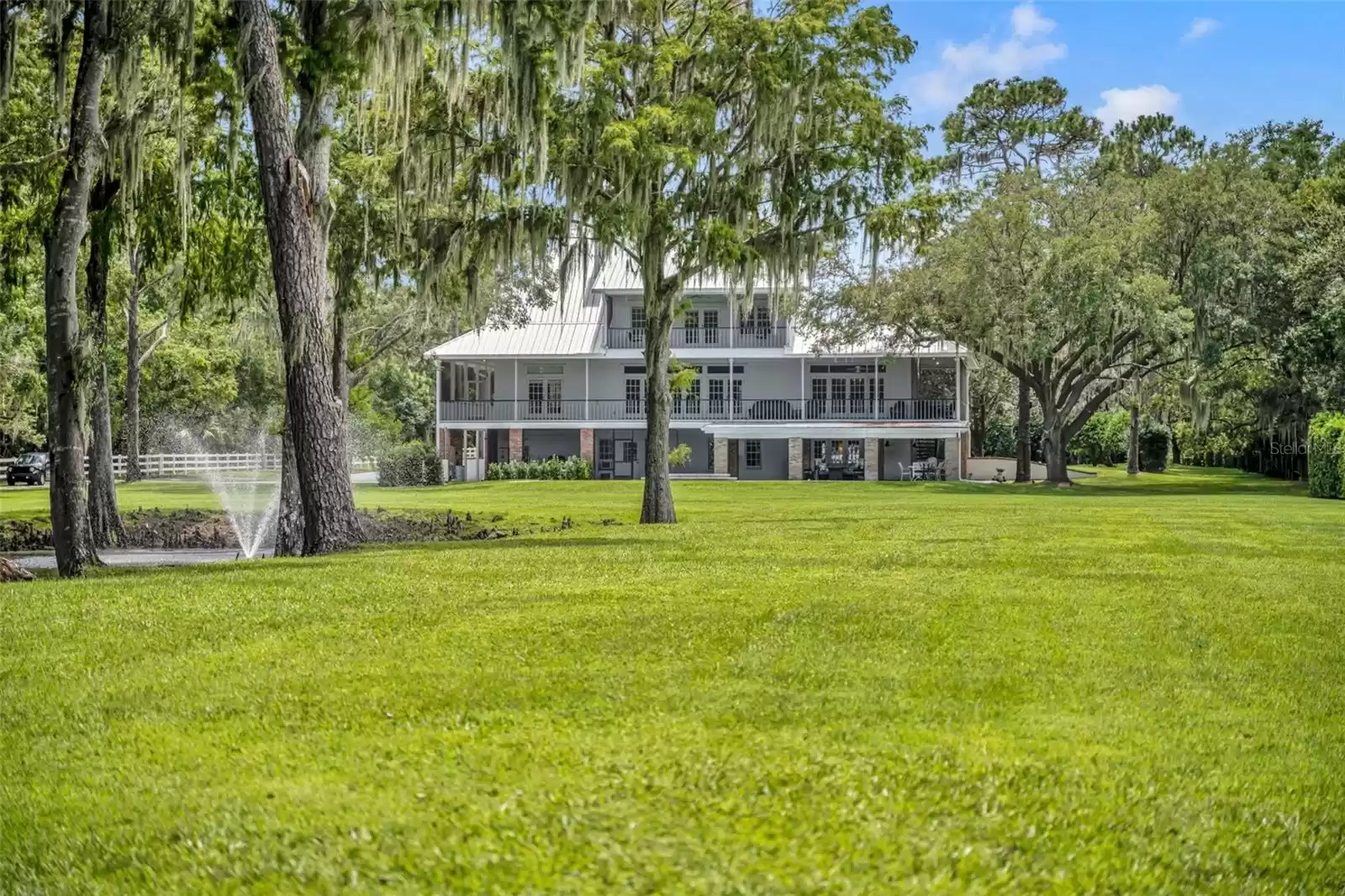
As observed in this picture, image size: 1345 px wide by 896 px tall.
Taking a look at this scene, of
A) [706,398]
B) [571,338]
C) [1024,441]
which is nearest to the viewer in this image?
[1024,441]

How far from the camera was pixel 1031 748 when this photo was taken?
502cm

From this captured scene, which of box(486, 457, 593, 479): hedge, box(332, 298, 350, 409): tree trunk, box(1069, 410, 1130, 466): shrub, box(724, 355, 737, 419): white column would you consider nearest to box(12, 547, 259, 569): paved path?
box(332, 298, 350, 409): tree trunk

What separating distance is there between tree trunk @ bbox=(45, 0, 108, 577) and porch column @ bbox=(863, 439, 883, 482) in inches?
1306

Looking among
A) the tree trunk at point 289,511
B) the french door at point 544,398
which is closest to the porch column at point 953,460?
the french door at point 544,398

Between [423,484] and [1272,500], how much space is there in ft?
80.6

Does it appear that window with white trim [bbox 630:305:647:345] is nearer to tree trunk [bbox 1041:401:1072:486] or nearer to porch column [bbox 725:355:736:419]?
porch column [bbox 725:355:736:419]

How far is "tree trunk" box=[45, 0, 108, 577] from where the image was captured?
37.7 feet

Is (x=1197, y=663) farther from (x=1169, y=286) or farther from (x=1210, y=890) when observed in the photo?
(x=1169, y=286)

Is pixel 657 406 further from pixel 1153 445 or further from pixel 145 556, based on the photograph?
pixel 1153 445

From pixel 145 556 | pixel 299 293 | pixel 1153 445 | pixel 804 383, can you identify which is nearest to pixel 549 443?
pixel 804 383

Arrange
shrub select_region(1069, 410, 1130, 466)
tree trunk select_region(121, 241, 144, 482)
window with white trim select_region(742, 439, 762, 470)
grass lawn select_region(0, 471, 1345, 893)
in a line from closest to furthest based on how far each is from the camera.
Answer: grass lawn select_region(0, 471, 1345, 893)
tree trunk select_region(121, 241, 144, 482)
window with white trim select_region(742, 439, 762, 470)
shrub select_region(1069, 410, 1130, 466)

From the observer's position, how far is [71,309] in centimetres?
1170

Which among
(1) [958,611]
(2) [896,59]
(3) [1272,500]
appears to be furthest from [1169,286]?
(1) [958,611]

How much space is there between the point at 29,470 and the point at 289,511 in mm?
31136
